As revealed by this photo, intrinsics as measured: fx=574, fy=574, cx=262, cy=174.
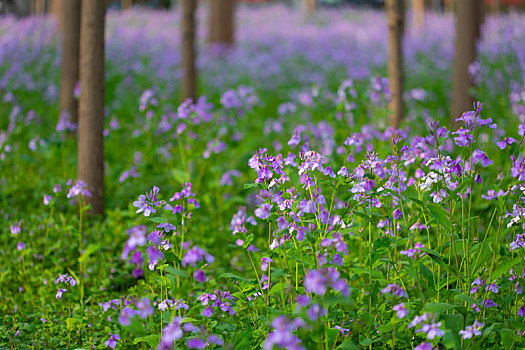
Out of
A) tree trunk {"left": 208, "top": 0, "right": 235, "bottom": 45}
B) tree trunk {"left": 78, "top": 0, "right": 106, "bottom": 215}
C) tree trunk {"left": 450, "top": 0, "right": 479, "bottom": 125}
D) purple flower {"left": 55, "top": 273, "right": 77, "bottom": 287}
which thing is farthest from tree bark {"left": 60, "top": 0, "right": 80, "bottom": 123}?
tree trunk {"left": 208, "top": 0, "right": 235, "bottom": 45}

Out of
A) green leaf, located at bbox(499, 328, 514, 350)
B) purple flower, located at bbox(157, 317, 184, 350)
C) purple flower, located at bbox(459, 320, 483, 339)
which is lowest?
green leaf, located at bbox(499, 328, 514, 350)

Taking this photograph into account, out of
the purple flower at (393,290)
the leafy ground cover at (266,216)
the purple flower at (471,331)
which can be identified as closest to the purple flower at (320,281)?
the leafy ground cover at (266,216)

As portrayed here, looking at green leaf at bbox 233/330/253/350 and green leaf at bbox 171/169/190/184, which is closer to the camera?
green leaf at bbox 233/330/253/350

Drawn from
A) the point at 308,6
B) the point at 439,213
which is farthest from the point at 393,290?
the point at 308,6

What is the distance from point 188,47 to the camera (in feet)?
21.8

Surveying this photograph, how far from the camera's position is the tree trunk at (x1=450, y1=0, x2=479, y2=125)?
6148mm

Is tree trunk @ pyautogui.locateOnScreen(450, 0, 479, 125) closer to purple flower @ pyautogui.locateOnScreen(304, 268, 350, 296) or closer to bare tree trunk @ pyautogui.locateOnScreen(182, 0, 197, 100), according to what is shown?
bare tree trunk @ pyautogui.locateOnScreen(182, 0, 197, 100)

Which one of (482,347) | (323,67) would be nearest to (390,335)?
(482,347)

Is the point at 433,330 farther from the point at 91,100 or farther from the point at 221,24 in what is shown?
the point at 221,24

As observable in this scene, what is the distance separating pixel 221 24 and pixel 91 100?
8926 mm

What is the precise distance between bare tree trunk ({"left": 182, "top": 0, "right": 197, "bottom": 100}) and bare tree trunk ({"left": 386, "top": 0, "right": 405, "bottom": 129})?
2229mm

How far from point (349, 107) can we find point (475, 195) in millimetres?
1158

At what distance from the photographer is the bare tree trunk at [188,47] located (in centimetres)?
662

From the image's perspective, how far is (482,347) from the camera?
2.54 metres
